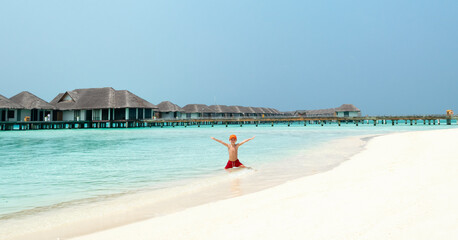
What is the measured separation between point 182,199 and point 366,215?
109 inches

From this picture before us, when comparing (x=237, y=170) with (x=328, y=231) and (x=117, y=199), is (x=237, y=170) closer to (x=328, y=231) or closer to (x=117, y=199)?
(x=117, y=199)

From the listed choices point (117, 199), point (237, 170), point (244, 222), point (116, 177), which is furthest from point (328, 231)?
point (116, 177)

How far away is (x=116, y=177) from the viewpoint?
7258 mm

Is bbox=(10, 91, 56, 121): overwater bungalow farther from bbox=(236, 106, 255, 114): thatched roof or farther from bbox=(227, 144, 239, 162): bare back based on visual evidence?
bbox=(236, 106, 255, 114): thatched roof

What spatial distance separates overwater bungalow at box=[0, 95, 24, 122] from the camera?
3286 centimetres

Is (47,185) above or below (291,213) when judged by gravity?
below

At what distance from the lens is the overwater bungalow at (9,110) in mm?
32859

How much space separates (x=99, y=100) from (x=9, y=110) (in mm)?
10305

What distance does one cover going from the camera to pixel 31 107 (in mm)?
36375

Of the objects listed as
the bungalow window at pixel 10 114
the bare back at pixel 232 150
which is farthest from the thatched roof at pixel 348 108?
the bare back at pixel 232 150

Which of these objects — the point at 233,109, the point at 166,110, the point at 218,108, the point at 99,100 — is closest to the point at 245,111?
the point at 233,109

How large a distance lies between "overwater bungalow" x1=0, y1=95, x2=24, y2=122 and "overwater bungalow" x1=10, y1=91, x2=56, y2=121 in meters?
0.45

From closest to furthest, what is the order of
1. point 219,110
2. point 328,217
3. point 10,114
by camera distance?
point 328,217, point 10,114, point 219,110

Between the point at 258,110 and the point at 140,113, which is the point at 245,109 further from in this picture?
the point at 140,113
